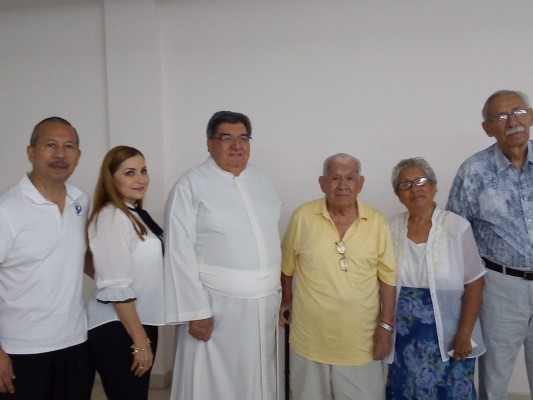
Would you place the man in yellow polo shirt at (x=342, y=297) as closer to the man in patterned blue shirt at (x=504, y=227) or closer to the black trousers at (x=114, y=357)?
the man in patterned blue shirt at (x=504, y=227)

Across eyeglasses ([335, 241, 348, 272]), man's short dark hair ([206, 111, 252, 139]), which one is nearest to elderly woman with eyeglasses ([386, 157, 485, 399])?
eyeglasses ([335, 241, 348, 272])

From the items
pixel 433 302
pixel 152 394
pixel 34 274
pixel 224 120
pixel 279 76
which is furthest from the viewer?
pixel 152 394

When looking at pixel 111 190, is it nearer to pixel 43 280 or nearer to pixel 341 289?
pixel 43 280

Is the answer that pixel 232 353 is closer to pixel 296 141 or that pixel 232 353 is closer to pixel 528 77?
pixel 296 141

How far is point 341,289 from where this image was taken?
A: 2035 mm

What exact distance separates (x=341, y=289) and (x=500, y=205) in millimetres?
846

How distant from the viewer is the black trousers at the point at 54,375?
1685mm

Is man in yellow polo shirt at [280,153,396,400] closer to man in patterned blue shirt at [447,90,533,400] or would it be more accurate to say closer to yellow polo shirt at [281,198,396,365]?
yellow polo shirt at [281,198,396,365]

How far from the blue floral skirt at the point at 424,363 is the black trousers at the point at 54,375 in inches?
55.0

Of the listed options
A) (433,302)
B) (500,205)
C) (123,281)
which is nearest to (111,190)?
(123,281)

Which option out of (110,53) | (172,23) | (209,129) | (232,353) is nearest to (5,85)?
(110,53)

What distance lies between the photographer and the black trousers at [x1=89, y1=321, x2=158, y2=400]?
71.3 inches

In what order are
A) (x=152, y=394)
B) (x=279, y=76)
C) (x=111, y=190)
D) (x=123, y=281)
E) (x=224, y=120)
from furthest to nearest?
(x=152, y=394) → (x=279, y=76) → (x=224, y=120) → (x=111, y=190) → (x=123, y=281)

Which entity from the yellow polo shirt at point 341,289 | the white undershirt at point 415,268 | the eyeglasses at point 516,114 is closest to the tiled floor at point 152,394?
the yellow polo shirt at point 341,289
